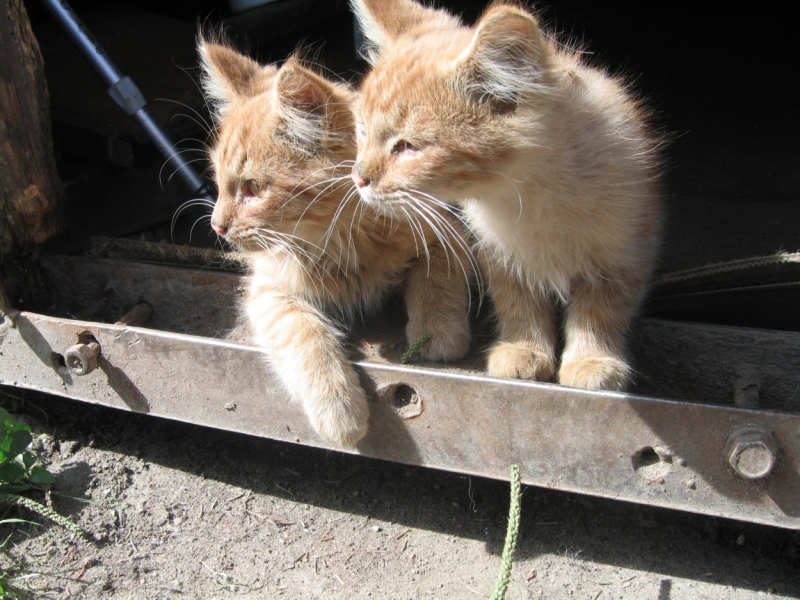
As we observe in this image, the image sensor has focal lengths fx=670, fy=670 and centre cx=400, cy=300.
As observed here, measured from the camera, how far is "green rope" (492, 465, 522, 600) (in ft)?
5.52

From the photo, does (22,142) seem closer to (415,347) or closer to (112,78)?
(112,78)

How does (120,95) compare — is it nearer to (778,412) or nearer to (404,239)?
(404,239)

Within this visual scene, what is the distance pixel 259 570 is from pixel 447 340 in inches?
37.8

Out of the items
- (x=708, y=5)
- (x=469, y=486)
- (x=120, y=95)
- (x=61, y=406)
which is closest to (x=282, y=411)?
(x=469, y=486)

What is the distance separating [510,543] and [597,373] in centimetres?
56

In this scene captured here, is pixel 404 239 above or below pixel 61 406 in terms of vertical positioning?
above

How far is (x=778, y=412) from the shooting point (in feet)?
5.40

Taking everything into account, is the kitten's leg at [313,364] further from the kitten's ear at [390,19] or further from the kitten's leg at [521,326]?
the kitten's ear at [390,19]

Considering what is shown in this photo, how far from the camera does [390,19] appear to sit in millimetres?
2240

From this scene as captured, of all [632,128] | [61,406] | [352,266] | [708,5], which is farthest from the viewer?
[708,5]

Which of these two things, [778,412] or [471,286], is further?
[471,286]

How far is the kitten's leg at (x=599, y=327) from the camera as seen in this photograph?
2.03 metres

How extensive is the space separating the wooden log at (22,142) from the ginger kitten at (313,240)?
0.68m

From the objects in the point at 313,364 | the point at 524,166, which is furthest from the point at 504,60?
the point at 313,364
